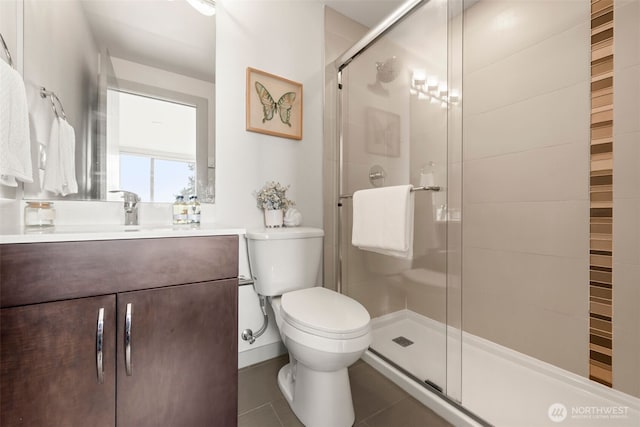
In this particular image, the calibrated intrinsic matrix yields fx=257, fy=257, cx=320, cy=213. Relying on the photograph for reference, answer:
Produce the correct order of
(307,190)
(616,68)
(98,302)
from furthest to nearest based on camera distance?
(307,190)
(616,68)
(98,302)

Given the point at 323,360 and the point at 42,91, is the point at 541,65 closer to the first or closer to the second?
the point at 323,360

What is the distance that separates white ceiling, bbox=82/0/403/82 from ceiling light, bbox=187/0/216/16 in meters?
0.02

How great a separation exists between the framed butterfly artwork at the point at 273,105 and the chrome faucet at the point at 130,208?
691mm

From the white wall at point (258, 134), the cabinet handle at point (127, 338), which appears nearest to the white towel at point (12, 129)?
the cabinet handle at point (127, 338)

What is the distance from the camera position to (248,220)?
1.51 metres

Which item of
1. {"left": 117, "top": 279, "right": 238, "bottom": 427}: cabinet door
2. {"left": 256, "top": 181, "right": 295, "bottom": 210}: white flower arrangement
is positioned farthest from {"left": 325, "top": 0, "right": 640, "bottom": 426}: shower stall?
{"left": 117, "top": 279, "right": 238, "bottom": 427}: cabinet door

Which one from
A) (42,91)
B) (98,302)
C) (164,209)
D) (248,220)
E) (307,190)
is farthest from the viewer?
(307,190)

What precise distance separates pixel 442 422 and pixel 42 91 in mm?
2054

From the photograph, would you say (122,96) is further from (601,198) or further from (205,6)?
(601,198)

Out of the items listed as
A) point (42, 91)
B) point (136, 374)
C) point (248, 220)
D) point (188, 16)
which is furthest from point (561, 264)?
point (42, 91)

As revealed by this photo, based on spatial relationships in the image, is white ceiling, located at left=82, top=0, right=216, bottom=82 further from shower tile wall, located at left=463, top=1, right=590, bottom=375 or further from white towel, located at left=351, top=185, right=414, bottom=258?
shower tile wall, located at left=463, top=1, right=590, bottom=375

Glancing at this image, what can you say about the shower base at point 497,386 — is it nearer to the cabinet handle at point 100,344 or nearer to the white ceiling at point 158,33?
the cabinet handle at point 100,344

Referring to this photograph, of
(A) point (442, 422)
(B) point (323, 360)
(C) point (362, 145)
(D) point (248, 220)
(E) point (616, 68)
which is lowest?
(A) point (442, 422)

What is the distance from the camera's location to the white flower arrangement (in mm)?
1496
